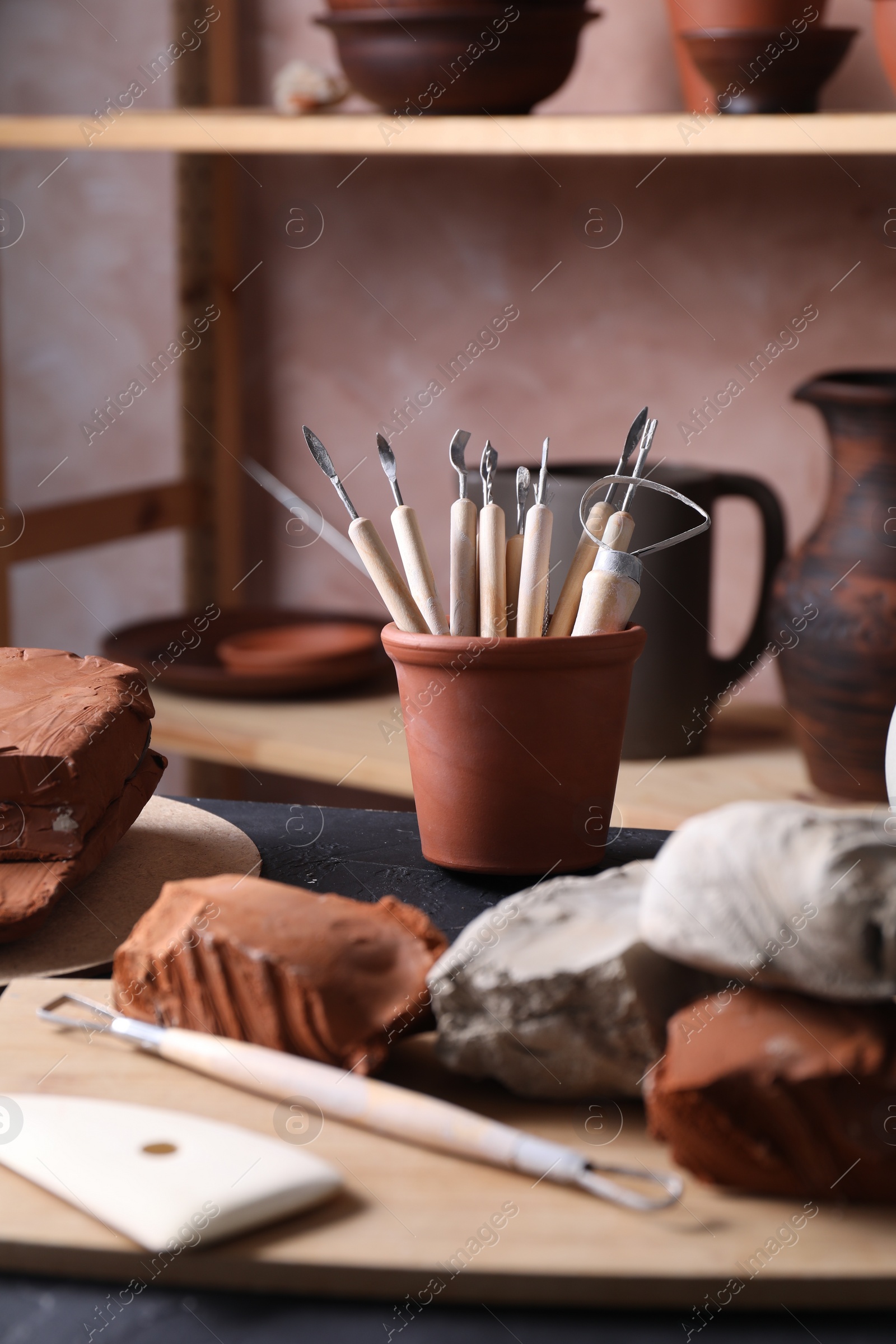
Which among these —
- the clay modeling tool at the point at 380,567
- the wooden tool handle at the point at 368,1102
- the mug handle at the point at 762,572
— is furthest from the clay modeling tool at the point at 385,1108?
the mug handle at the point at 762,572

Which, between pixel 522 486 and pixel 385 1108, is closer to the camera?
pixel 385 1108

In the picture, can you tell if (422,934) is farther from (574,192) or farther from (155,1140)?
(574,192)

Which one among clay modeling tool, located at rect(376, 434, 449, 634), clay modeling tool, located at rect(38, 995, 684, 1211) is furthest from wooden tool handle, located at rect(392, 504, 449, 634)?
clay modeling tool, located at rect(38, 995, 684, 1211)

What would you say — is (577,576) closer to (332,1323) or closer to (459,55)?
(332,1323)

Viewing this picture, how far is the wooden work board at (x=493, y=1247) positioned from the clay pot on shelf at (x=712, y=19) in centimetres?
98

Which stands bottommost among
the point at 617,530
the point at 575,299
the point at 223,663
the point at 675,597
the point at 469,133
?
the point at 223,663

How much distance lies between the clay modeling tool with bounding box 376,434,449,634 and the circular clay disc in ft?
0.48

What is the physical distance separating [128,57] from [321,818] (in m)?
1.27

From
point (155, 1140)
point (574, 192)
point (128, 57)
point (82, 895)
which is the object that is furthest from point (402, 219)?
point (155, 1140)

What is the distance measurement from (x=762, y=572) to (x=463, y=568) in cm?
65

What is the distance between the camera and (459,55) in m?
1.20

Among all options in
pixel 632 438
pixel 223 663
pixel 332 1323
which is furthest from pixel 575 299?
pixel 332 1323

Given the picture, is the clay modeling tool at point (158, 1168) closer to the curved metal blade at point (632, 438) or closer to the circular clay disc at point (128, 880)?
the circular clay disc at point (128, 880)

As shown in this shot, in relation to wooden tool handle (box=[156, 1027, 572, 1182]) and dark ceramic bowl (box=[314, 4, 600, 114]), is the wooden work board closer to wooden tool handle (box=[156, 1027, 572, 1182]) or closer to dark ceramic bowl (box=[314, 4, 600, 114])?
wooden tool handle (box=[156, 1027, 572, 1182])
